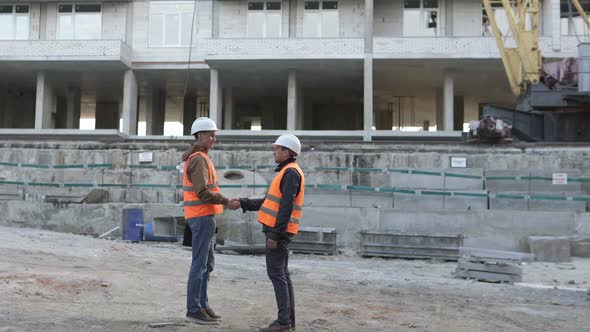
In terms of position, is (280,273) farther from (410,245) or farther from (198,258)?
(410,245)

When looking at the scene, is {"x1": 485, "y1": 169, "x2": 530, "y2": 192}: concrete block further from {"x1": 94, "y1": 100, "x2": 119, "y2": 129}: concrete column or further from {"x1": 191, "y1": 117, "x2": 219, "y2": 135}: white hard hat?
{"x1": 94, "y1": 100, "x2": 119, "y2": 129}: concrete column

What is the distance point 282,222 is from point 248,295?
2365 millimetres

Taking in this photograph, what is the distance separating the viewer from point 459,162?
17312mm

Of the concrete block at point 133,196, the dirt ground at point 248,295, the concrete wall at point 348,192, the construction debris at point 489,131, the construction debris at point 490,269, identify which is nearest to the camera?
the dirt ground at point 248,295

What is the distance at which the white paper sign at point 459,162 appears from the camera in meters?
17.3

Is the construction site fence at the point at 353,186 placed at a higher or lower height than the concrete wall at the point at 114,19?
lower

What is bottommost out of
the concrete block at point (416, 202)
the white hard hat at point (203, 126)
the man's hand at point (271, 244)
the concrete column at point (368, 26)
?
the man's hand at point (271, 244)

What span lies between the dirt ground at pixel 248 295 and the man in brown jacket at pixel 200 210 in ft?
0.80

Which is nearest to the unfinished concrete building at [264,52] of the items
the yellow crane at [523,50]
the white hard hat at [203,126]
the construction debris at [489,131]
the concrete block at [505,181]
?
the yellow crane at [523,50]

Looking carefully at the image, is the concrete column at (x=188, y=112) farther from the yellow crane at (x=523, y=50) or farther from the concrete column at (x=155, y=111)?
the yellow crane at (x=523, y=50)

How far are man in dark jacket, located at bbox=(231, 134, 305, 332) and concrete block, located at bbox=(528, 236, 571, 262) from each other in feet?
32.8

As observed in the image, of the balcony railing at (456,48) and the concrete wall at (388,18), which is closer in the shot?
the balcony railing at (456,48)

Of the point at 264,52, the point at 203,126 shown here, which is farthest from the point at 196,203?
the point at 264,52

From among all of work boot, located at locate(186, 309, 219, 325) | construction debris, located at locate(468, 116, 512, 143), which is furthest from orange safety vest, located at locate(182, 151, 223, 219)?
construction debris, located at locate(468, 116, 512, 143)
